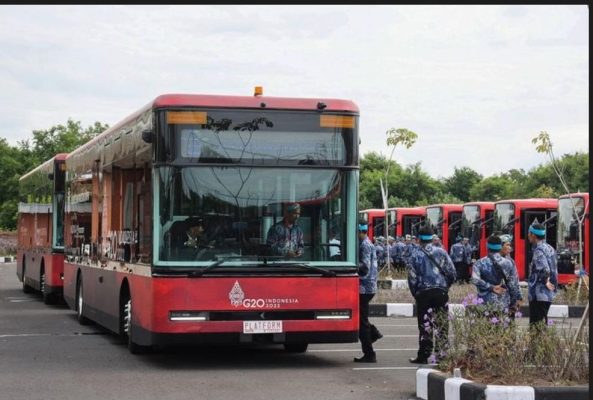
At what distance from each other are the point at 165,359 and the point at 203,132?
3.03 metres

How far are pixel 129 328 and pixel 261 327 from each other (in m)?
2.29

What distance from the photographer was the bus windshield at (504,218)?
37.2 m

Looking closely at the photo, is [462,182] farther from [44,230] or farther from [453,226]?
[44,230]

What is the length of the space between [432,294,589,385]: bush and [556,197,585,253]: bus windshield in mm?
21963

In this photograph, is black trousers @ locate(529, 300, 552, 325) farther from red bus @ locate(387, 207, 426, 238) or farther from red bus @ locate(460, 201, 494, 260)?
red bus @ locate(387, 207, 426, 238)

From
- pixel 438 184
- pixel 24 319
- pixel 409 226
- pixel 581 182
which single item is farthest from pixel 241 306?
pixel 438 184

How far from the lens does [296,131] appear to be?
43.2 feet

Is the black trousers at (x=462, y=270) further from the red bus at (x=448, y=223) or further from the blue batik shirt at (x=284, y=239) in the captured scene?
the blue batik shirt at (x=284, y=239)

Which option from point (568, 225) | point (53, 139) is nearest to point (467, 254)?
point (568, 225)

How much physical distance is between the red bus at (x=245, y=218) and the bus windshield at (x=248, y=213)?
0.04 feet

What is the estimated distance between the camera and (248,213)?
42.3 ft

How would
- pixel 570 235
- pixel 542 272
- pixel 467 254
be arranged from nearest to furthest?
1. pixel 542 272
2. pixel 570 235
3. pixel 467 254

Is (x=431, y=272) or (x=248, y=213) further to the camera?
(x=431, y=272)

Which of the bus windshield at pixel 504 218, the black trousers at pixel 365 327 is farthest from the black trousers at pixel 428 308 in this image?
the bus windshield at pixel 504 218
